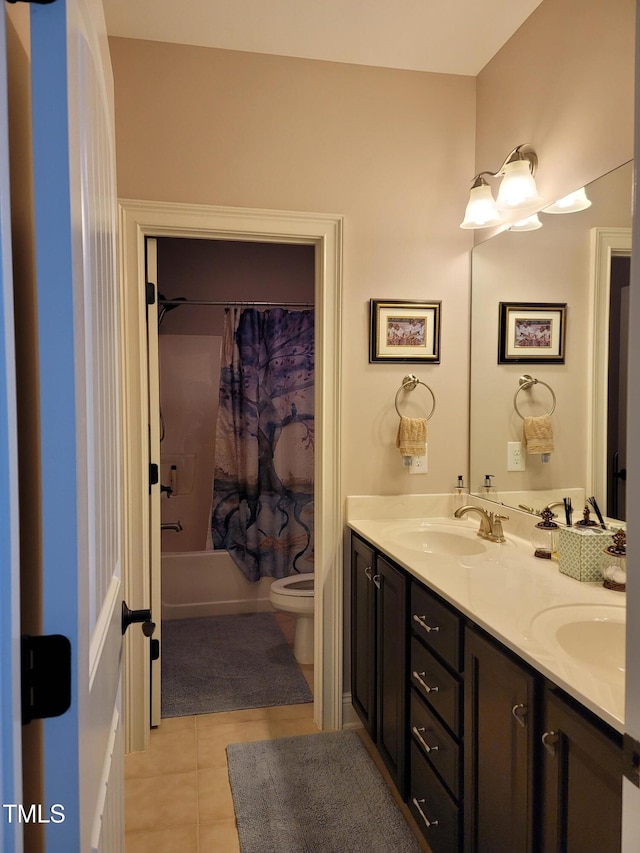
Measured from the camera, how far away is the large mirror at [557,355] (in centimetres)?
178

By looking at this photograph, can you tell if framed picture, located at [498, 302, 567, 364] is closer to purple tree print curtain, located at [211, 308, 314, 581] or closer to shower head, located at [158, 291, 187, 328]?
purple tree print curtain, located at [211, 308, 314, 581]

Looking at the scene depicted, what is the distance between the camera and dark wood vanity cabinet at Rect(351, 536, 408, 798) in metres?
1.98

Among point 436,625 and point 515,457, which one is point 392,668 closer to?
point 436,625

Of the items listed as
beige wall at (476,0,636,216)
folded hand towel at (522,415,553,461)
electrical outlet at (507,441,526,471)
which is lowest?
electrical outlet at (507,441,526,471)

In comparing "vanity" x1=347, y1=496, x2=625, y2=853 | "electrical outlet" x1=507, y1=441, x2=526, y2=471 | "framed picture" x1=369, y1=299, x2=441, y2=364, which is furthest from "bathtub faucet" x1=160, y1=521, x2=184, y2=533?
"electrical outlet" x1=507, y1=441, x2=526, y2=471

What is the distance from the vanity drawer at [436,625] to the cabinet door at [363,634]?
16.3 inches

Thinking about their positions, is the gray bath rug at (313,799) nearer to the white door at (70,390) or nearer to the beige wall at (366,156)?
the beige wall at (366,156)

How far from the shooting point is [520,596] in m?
1.59

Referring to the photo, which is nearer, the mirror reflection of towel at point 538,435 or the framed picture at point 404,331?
the mirror reflection of towel at point 538,435

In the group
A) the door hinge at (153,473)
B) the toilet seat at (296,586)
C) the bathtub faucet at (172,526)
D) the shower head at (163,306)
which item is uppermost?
the shower head at (163,306)

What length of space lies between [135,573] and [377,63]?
2302 millimetres

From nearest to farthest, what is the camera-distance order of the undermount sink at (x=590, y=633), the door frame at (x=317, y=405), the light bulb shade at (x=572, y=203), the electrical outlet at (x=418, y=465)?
the undermount sink at (x=590, y=633), the light bulb shade at (x=572, y=203), the door frame at (x=317, y=405), the electrical outlet at (x=418, y=465)

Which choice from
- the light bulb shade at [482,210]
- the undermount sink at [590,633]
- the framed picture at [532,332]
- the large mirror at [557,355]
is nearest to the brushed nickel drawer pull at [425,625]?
the undermount sink at [590,633]

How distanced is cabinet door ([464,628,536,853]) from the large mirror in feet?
2.28
